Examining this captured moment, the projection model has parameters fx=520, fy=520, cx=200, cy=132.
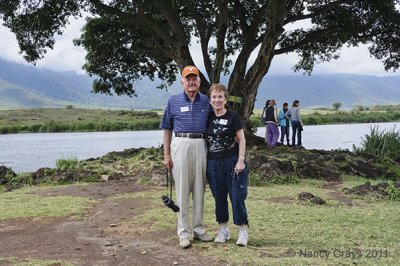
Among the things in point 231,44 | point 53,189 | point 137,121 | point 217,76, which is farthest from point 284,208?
point 137,121

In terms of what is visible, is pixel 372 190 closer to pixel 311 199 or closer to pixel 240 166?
pixel 311 199

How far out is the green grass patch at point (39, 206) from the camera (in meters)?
9.96

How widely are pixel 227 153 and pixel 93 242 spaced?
2.40m

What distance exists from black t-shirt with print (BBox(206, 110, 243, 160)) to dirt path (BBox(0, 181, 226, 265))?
134 centimetres

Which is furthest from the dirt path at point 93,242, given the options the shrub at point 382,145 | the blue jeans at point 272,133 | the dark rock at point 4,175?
the shrub at point 382,145

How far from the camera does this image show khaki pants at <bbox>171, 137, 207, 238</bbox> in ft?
22.7

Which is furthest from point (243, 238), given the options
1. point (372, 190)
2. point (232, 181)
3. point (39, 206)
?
point (372, 190)

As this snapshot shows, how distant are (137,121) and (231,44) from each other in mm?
44225

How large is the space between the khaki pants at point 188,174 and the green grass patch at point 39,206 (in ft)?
11.6

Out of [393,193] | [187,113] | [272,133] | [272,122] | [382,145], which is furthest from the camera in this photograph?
[382,145]

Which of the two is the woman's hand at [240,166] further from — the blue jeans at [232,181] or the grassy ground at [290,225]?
the grassy ground at [290,225]

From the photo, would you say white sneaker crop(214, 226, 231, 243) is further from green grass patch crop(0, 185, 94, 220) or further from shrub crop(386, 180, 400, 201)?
shrub crop(386, 180, 400, 201)

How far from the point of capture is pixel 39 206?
10.8m

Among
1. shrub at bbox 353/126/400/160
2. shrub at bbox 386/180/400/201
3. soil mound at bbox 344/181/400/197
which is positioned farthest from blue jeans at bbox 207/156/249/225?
shrub at bbox 353/126/400/160
